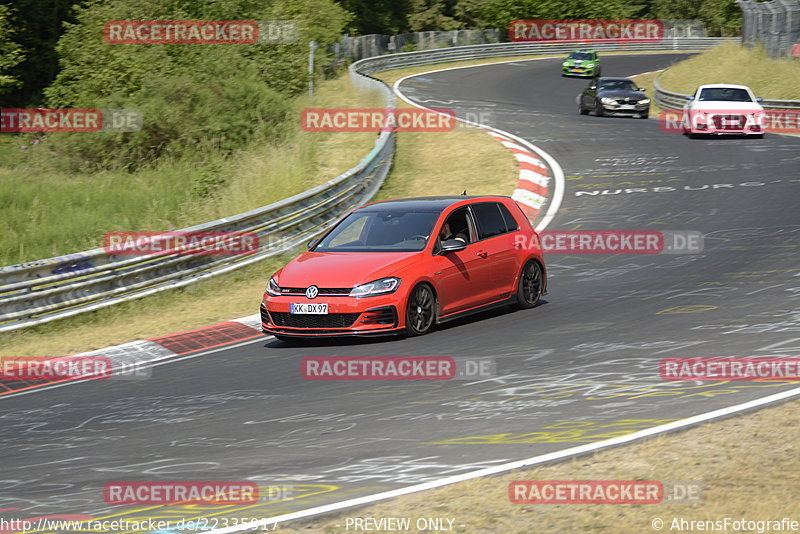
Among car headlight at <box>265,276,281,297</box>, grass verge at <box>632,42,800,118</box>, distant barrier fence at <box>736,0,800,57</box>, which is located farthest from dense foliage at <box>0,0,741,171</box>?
car headlight at <box>265,276,281,297</box>

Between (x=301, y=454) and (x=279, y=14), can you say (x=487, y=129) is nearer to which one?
Result: (x=279, y=14)

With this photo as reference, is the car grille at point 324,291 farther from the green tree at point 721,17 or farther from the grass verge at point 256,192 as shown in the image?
the green tree at point 721,17

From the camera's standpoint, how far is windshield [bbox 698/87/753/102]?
29.1m

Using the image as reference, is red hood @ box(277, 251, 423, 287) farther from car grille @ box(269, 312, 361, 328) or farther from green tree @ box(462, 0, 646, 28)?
green tree @ box(462, 0, 646, 28)

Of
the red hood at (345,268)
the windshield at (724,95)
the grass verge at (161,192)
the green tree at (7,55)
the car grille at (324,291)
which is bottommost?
the grass verge at (161,192)

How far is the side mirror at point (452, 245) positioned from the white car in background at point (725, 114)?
18.7 metres

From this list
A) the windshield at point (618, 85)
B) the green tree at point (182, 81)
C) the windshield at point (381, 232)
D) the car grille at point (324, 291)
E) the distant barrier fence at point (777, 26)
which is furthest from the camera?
the distant barrier fence at point (777, 26)

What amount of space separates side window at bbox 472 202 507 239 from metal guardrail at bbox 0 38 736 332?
4.94 meters

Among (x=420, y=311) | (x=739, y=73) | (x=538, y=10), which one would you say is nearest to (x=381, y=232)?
(x=420, y=311)

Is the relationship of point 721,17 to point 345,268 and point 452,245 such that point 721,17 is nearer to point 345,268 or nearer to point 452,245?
point 452,245

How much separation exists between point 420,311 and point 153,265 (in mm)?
5329

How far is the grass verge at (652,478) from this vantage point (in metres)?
5.63

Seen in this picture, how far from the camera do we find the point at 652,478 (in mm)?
6281

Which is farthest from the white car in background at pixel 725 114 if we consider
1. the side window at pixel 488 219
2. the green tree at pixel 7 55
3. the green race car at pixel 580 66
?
the green tree at pixel 7 55
